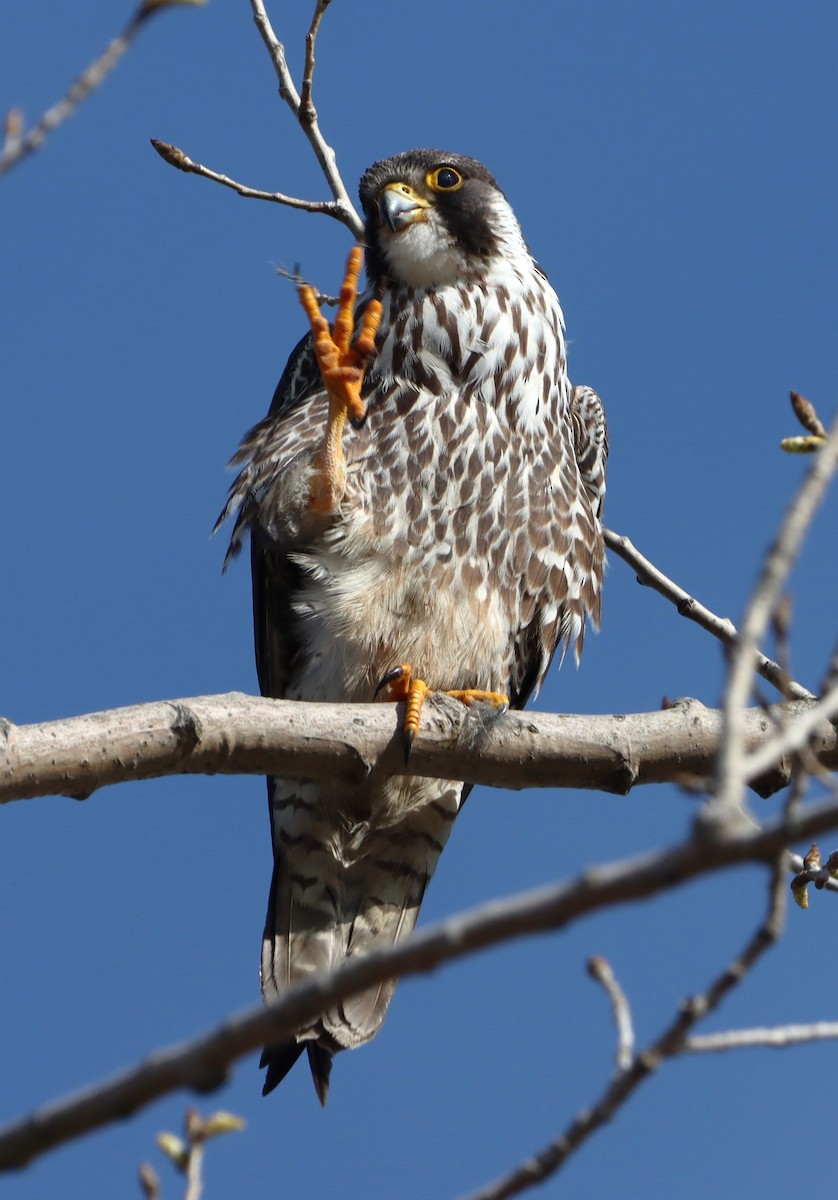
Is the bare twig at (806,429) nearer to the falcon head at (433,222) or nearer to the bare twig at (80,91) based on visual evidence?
the bare twig at (80,91)

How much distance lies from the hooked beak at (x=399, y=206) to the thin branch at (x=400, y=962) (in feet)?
12.9

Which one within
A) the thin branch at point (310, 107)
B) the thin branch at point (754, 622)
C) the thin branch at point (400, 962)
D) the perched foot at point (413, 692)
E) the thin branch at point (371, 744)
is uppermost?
the thin branch at point (310, 107)

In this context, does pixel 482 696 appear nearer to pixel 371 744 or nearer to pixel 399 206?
pixel 371 744

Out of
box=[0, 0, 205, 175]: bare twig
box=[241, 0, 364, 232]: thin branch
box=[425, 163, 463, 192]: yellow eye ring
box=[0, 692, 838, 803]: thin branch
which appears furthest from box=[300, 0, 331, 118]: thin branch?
box=[0, 0, 205, 175]: bare twig

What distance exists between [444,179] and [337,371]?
1.30 metres

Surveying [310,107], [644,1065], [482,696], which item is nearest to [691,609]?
[482,696]

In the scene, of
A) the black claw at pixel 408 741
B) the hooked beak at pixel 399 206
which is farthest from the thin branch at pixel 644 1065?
the hooked beak at pixel 399 206

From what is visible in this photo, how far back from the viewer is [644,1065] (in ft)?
4.61

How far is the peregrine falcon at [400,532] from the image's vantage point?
4309 millimetres

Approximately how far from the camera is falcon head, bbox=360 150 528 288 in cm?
486

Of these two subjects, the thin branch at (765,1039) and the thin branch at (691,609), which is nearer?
the thin branch at (765,1039)

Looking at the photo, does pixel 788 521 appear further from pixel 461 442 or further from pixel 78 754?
pixel 461 442

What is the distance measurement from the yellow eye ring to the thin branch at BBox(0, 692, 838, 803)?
2229mm

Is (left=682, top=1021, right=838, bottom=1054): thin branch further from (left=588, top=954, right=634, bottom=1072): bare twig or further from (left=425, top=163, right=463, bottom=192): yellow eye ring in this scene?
(left=425, top=163, right=463, bottom=192): yellow eye ring
